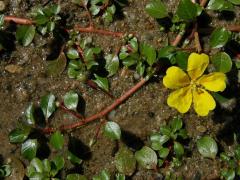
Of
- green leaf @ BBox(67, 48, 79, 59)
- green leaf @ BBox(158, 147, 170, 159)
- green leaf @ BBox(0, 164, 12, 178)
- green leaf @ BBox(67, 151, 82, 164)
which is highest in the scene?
green leaf @ BBox(67, 48, 79, 59)

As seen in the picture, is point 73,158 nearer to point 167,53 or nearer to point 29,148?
point 29,148

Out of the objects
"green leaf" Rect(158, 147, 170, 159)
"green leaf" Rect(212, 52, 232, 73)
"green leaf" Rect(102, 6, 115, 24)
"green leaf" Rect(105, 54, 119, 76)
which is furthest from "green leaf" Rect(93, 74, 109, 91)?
"green leaf" Rect(212, 52, 232, 73)

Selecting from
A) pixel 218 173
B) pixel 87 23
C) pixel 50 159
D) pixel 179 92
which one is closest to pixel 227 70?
pixel 179 92

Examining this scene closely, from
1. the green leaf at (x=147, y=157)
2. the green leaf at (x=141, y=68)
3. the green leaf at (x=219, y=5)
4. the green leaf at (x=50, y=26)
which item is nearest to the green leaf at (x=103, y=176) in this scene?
the green leaf at (x=147, y=157)

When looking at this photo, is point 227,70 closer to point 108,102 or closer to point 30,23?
point 108,102

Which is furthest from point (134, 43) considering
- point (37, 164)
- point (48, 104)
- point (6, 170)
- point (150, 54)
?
point (6, 170)

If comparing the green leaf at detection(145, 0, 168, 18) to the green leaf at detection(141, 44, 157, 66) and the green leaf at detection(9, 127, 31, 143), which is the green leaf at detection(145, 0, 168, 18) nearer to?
the green leaf at detection(141, 44, 157, 66)
